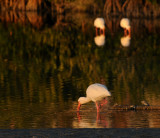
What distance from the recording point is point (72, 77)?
663 inches

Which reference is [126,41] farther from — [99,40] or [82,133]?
[82,133]

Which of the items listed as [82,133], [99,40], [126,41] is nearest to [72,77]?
[82,133]

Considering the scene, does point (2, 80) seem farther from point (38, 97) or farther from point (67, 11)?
point (67, 11)

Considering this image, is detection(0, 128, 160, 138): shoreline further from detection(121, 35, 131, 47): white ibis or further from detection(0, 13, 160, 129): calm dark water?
detection(121, 35, 131, 47): white ibis

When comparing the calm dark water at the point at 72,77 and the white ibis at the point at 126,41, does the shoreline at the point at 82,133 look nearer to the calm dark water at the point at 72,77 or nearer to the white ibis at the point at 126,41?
the calm dark water at the point at 72,77

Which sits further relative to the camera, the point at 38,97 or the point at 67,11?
the point at 67,11

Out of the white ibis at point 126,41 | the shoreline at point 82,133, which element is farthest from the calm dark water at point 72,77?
the shoreline at point 82,133

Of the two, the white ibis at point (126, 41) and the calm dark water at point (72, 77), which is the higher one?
the calm dark water at point (72, 77)

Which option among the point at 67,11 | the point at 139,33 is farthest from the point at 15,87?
the point at 67,11

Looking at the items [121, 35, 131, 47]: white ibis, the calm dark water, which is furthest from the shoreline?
[121, 35, 131, 47]: white ibis

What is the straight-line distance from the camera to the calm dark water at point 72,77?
36.4 ft

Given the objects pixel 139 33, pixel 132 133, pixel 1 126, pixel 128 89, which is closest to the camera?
pixel 132 133

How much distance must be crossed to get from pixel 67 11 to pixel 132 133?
4913 cm

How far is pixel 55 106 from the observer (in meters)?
12.4
